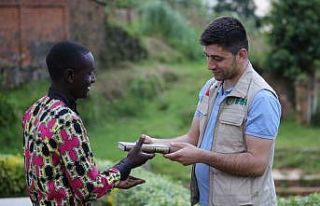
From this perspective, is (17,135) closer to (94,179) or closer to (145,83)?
(145,83)

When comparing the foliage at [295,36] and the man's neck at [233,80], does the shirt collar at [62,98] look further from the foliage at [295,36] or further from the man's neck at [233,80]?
the foliage at [295,36]

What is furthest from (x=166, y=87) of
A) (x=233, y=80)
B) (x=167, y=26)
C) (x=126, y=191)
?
(x=233, y=80)

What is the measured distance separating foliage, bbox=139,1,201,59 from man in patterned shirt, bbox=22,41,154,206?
19.8m

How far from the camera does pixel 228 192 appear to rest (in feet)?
10.8

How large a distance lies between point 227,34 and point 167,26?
20.3 m

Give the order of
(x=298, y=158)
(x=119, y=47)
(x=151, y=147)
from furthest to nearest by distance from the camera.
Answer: (x=119, y=47)
(x=298, y=158)
(x=151, y=147)

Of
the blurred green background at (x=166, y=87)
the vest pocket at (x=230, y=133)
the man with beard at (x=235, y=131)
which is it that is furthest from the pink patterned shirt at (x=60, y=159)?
the blurred green background at (x=166, y=87)

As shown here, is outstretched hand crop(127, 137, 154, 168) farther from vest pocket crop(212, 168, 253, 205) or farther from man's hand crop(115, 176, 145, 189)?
vest pocket crop(212, 168, 253, 205)

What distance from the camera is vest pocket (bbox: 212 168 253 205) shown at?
10.7 ft

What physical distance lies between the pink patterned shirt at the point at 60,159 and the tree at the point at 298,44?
15.6m

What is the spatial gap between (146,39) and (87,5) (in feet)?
17.9

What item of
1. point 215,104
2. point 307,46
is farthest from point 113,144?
point 215,104

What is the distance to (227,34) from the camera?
10.5 feet

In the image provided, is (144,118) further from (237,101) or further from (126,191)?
(237,101)
